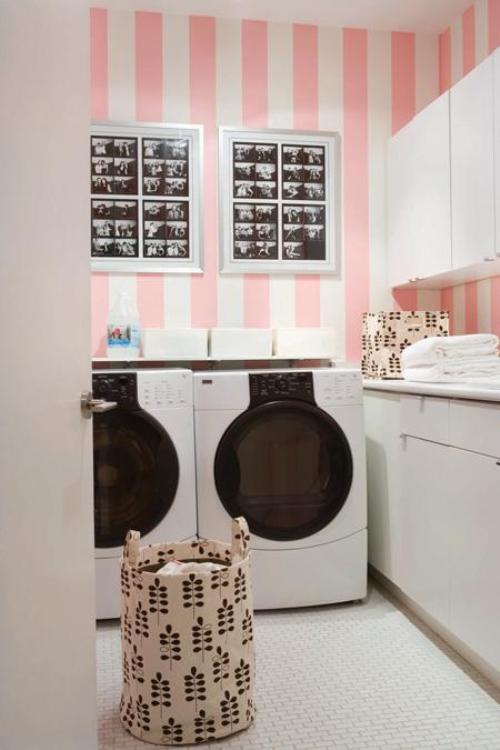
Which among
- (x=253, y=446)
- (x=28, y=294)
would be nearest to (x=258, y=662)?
(x=253, y=446)

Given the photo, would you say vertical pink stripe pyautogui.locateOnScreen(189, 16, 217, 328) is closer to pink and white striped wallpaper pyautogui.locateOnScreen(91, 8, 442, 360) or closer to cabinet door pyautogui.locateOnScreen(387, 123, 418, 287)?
pink and white striped wallpaper pyautogui.locateOnScreen(91, 8, 442, 360)

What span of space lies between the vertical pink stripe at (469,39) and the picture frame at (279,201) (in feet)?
2.22

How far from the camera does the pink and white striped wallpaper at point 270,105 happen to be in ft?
10.1

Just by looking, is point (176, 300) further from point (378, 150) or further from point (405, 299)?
point (378, 150)

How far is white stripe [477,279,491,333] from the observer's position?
293 cm

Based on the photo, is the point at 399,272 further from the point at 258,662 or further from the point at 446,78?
the point at 258,662

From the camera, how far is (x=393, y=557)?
8.23ft

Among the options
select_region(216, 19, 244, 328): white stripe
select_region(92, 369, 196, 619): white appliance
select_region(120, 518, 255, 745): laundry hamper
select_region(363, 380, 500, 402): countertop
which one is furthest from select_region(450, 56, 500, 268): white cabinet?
select_region(120, 518, 255, 745): laundry hamper

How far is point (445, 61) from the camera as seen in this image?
3273mm

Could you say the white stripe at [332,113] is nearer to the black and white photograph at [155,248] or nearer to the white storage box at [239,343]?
the white storage box at [239,343]

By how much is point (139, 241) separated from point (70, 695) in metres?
2.29

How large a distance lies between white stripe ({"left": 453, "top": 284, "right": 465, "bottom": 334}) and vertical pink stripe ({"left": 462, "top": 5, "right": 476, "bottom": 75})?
103 centimetres

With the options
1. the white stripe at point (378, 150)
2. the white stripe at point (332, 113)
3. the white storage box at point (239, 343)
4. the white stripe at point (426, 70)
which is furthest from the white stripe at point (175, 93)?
the white stripe at point (426, 70)

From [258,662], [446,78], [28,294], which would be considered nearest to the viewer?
[28,294]
